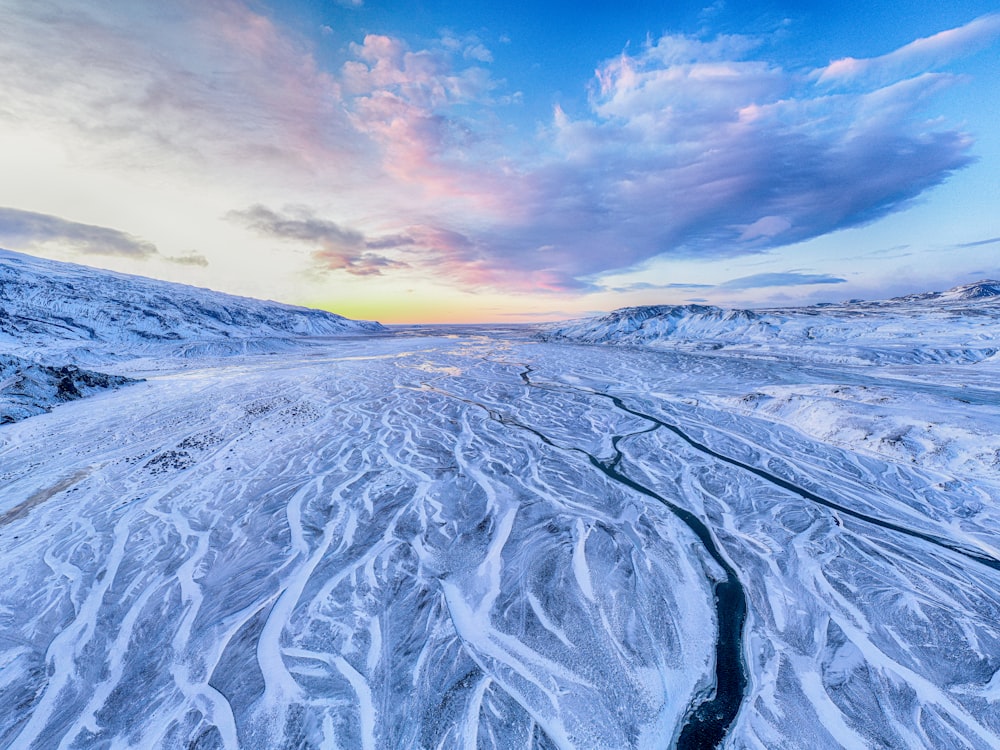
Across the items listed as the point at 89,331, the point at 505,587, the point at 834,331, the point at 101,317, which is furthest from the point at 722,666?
the point at 101,317

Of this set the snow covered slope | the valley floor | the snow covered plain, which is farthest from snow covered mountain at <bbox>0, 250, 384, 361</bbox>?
the valley floor

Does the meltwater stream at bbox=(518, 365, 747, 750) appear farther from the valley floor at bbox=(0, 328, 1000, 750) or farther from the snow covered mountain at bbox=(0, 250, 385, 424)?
the snow covered mountain at bbox=(0, 250, 385, 424)

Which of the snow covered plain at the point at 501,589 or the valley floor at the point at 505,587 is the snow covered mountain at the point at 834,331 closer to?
the valley floor at the point at 505,587

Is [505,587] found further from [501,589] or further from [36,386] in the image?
[36,386]

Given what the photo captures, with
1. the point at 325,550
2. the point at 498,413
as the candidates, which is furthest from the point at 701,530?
the point at 498,413

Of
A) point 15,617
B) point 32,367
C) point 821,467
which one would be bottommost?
point 15,617

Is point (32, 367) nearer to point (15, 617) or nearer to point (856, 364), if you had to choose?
point (15, 617)

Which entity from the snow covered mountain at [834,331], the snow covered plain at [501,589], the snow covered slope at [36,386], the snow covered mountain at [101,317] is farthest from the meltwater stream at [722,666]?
the snow covered mountain at [101,317]
